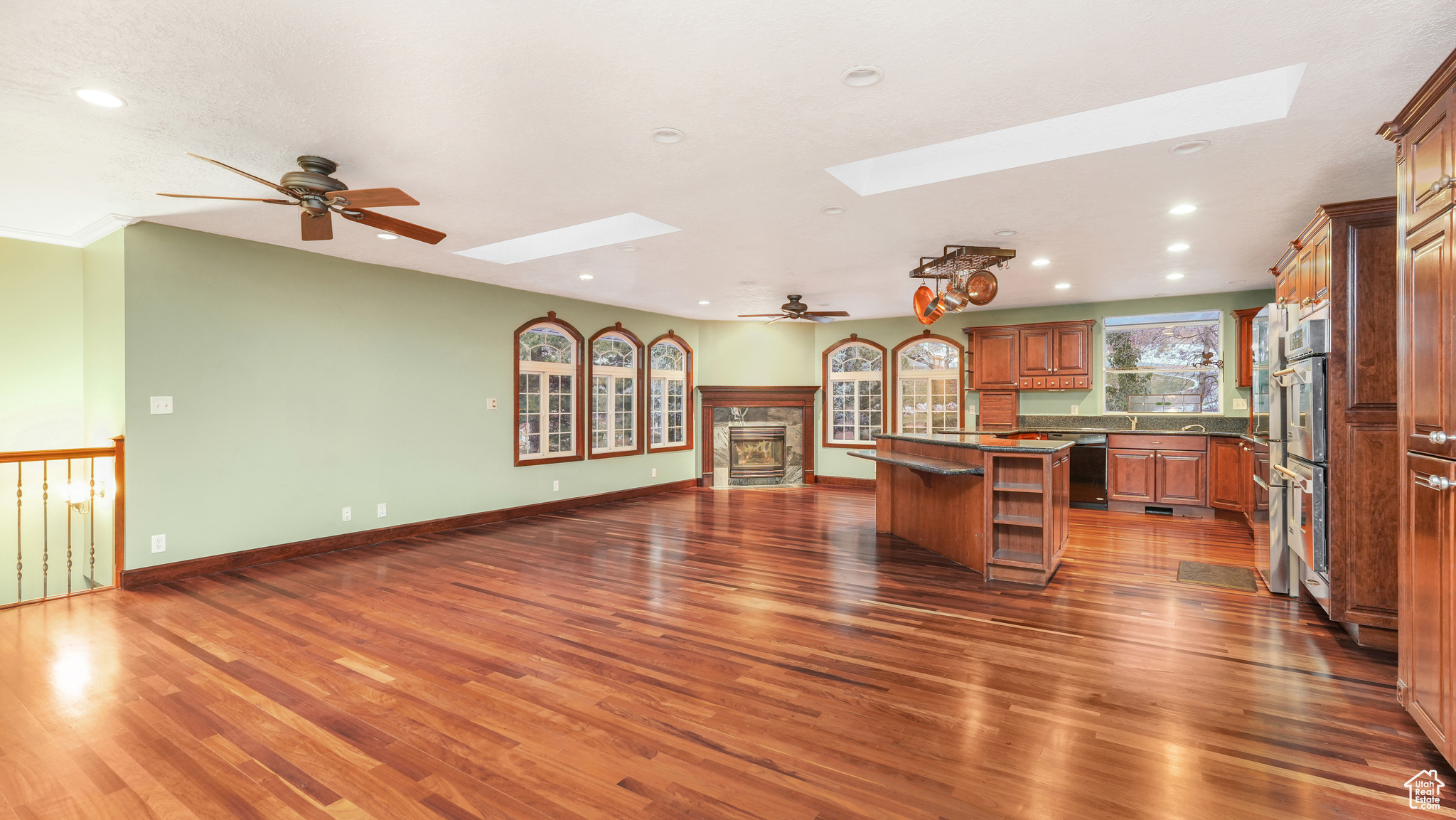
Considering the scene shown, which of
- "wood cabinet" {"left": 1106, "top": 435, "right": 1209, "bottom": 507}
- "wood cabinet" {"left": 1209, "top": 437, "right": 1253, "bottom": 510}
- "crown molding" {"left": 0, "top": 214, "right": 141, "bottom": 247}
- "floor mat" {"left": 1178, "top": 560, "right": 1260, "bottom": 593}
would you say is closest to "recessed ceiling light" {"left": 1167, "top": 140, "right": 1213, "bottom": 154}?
"floor mat" {"left": 1178, "top": 560, "right": 1260, "bottom": 593}

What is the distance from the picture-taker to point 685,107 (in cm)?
287

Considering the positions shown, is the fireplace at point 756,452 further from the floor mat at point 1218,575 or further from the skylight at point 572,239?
the floor mat at point 1218,575

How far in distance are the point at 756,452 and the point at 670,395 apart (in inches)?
62.5

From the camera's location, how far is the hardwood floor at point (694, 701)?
2120 millimetres

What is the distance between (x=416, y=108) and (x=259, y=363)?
3494 mm

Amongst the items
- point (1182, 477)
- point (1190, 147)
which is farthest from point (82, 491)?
point (1182, 477)

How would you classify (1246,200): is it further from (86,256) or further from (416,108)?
(86,256)

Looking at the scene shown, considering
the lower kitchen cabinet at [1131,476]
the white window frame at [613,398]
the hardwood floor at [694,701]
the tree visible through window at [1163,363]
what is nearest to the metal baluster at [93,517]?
the hardwood floor at [694,701]

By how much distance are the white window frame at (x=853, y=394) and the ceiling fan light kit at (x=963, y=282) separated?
4378 mm

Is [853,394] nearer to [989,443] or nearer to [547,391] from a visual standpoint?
[547,391]

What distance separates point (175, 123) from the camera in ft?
9.96

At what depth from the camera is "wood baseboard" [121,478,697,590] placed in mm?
4730

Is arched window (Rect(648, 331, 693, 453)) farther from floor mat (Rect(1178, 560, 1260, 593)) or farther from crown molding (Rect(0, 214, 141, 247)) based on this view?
floor mat (Rect(1178, 560, 1260, 593))

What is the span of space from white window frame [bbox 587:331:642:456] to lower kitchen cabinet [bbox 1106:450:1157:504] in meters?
5.98
